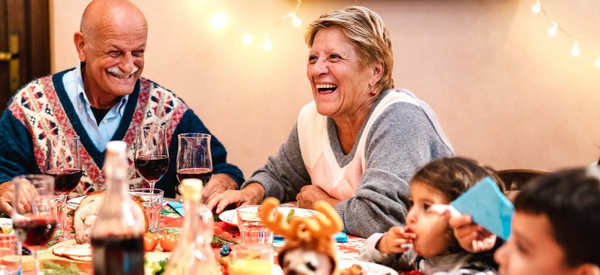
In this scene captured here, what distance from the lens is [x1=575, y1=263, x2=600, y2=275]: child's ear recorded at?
0.97 meters

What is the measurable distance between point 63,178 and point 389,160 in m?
0.94

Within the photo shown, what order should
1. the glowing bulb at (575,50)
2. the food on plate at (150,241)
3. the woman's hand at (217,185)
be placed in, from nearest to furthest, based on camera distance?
the food on plate at (150,241) → the woman's hand at (217,185) → the glowing bulb at (575,50)

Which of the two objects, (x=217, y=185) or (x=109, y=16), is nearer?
(x=217, y=185)

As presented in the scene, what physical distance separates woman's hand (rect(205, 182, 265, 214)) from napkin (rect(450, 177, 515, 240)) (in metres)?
1.06

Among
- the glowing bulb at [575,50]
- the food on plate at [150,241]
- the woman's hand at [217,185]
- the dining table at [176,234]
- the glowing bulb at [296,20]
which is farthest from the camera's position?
the glowing bulb at [296,20]

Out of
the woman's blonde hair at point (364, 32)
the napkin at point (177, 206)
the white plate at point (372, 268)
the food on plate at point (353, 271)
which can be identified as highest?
the woman's blonde hair at point (364, 32)

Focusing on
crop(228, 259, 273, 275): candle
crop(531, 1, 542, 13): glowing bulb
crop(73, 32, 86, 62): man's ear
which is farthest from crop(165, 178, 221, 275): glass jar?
crop(531, 1, 542, 13): glowing bulb

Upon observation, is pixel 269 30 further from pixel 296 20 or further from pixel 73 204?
pixel 73 204

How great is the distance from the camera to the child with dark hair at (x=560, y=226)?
0.96 meters

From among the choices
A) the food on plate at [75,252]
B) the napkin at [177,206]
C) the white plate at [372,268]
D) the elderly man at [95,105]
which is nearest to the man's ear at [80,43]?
the elderly man at [95,105]

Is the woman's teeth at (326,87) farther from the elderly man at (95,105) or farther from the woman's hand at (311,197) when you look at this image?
the elderly man at (95,105)

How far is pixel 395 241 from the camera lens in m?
1.45

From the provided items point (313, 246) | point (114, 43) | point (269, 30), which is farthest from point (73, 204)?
point (269, 30)

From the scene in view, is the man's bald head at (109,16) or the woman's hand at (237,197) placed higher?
the man's bald head at (109,16)
